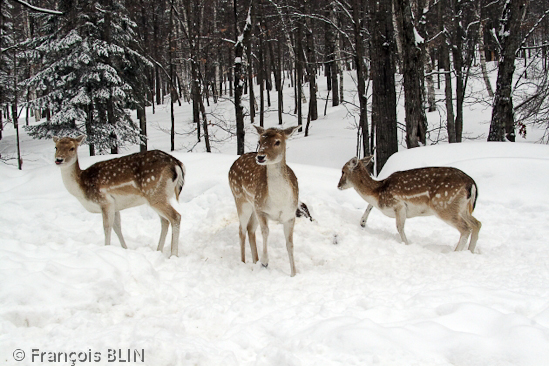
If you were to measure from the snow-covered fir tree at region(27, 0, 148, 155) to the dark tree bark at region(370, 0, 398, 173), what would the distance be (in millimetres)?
11140

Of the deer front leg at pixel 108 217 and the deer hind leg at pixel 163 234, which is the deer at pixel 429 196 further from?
the deer front leg at pixel 108 217

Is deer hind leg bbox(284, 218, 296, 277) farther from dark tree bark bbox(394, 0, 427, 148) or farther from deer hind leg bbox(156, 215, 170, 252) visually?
dark tree bark bbox(394, 0, 427, 148)

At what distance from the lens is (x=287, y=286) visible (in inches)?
186

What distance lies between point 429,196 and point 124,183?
16.0ft

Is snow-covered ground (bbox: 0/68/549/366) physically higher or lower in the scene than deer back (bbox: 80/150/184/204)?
lower

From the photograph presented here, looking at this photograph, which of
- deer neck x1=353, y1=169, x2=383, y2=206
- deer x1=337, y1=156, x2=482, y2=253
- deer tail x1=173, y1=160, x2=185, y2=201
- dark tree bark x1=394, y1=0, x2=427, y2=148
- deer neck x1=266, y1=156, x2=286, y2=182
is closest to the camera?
deer neck x1=266, y1=156, x2=286, y2=182

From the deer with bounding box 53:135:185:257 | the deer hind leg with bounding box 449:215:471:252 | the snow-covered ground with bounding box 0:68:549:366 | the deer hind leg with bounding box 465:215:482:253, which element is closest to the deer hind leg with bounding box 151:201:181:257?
the deer with bounding box 53:135:185:257

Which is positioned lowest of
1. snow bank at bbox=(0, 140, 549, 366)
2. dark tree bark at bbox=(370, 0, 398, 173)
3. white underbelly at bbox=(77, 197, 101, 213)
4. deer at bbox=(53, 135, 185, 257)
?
snow bank at bbox=(0, 140, 549, 366)

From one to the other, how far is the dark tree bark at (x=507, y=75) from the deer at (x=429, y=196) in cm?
612

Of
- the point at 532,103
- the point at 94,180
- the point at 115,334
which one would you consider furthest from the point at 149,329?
the point at 532,103

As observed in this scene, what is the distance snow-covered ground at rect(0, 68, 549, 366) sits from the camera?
283 cm

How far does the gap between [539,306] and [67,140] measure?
650 cm

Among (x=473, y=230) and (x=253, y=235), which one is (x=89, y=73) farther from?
(x=473, y=230)

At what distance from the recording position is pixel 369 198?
7.37 meters
